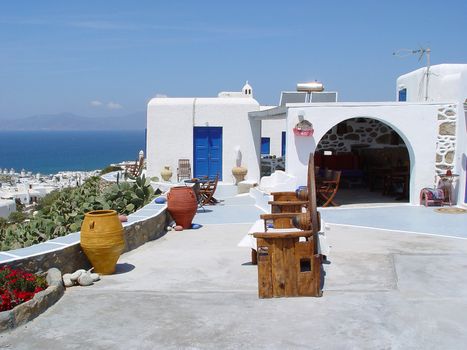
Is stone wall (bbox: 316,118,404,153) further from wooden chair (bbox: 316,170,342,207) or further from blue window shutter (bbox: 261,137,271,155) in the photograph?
blue window shutter (bbox: 261,137,271,155)

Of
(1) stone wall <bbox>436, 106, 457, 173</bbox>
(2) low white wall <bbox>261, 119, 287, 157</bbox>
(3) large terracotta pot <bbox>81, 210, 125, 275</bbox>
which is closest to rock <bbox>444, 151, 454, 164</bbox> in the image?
(1) stone wall <bbox>436, 106, 457, 173</bbox>

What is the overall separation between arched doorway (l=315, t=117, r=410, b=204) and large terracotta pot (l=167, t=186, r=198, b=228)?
19.3 ft

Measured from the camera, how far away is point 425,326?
503cm

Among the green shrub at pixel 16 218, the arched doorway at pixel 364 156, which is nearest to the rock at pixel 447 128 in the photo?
the arched doorway at pixel 364 156

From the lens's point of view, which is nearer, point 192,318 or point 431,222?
point 192,318

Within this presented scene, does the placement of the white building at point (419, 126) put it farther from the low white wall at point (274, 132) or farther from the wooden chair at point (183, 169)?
the low white wall at point (274, 132)

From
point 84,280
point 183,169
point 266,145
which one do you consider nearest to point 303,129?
point 183,169

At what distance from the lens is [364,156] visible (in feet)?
56.0

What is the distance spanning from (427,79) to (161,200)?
26.3ft

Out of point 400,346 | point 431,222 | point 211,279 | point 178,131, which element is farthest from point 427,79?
point 400,346

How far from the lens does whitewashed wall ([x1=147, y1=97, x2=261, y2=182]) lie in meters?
17.5

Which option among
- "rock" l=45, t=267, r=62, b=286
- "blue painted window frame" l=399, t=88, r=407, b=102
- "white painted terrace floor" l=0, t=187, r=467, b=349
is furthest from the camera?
"blue painted window frame" l=399, t=88, r=407, b=102

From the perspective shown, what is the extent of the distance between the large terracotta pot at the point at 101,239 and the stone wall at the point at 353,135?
11.3 m

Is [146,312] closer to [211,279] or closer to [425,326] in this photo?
[211,279]
